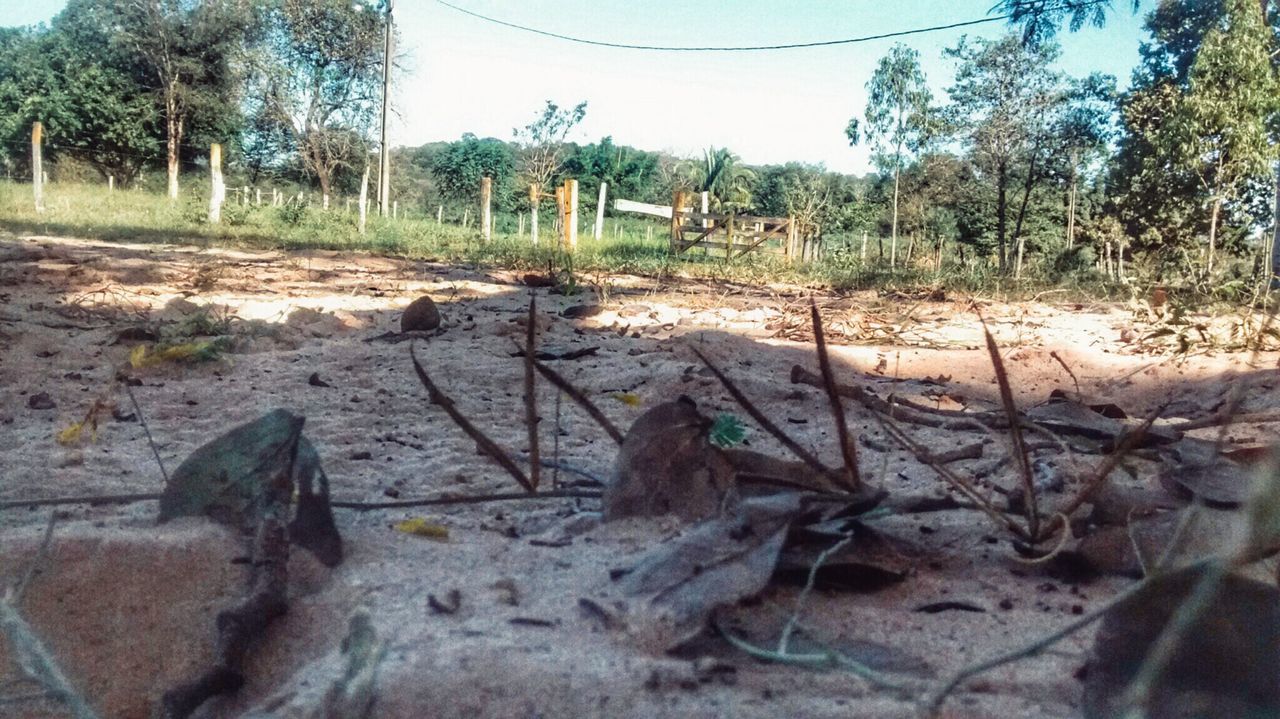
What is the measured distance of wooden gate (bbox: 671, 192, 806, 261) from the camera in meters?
16.5

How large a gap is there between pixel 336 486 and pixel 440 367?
1592mm

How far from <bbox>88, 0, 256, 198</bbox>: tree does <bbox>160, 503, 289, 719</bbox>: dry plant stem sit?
25383mm

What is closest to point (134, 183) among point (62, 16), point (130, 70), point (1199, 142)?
point (130, 70)

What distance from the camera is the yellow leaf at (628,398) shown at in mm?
3021

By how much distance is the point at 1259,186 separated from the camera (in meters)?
13.6

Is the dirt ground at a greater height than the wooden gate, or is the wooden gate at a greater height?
the wooden gate

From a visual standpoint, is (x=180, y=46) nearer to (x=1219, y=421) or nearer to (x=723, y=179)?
(x=723, y=179)

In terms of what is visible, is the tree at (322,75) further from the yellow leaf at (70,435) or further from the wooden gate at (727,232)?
the yellow leaf at (70,435)

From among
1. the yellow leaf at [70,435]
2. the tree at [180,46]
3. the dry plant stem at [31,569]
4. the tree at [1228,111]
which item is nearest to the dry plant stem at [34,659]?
the dry plant stem at [31,569]

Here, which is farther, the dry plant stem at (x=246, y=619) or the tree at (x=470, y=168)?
the tree at (x=470, y=168)

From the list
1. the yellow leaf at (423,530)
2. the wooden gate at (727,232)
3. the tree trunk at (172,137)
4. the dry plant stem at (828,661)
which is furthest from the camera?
the tree trunk at (172,137)

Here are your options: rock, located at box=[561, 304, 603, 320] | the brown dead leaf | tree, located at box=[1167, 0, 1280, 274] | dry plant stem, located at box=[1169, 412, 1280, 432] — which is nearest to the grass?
rock, located at box=[561, 304, 603, 320]

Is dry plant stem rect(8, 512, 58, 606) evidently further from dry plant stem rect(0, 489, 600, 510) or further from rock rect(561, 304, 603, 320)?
rock rect(561, 304, 603, 320)

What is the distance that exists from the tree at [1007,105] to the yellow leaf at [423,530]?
18465 millimetres
